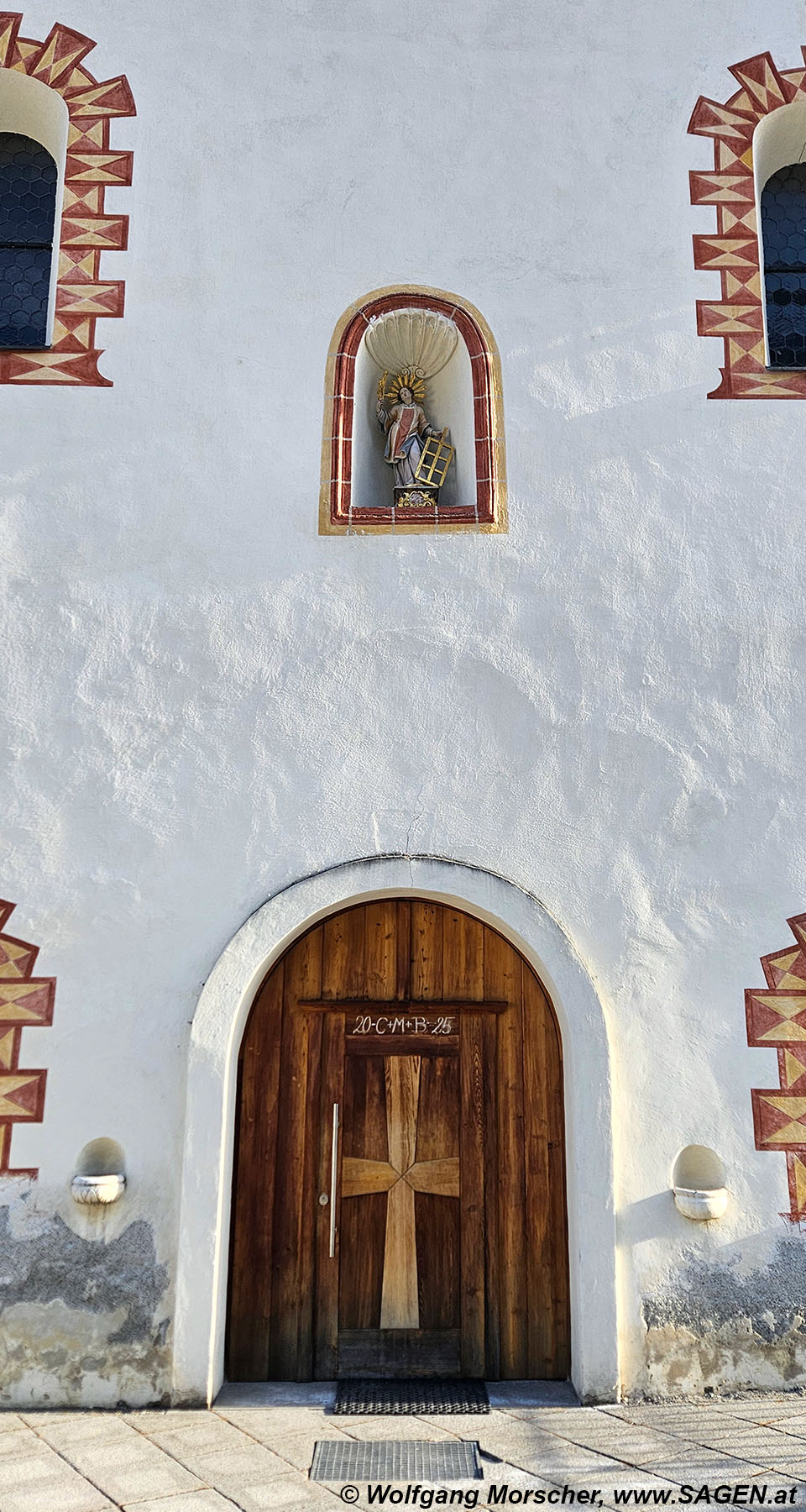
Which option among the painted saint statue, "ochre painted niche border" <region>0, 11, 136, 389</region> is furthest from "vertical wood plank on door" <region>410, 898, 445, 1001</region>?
"ochre painted niche border" <region>0, 11, 136, 389</region>

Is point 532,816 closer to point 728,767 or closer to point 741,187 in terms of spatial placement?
point 728,767

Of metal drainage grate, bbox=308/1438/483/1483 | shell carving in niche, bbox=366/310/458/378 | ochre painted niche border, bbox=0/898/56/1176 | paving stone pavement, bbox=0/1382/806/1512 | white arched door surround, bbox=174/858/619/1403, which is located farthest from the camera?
shell carving in niche, bbox=366/310/458/378

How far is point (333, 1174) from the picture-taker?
206 inches

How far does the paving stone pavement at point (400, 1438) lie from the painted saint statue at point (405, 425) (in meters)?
4.08

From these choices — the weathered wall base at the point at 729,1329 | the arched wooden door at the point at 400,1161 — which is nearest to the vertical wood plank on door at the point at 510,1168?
the arched wooden door at the point at 400,1161

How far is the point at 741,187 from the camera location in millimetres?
6113

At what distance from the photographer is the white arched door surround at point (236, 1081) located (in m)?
4.79

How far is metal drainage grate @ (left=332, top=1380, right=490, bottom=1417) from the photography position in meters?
4.68

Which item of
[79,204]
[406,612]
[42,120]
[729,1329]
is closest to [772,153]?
[406,612]

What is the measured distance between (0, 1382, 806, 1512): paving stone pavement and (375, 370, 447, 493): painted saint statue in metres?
4.08

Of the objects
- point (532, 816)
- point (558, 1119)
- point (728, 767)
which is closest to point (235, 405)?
point (532, 816)

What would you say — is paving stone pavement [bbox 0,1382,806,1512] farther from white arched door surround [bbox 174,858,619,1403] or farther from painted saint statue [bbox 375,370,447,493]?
painted saint statue [bbox 375,370,447,493]

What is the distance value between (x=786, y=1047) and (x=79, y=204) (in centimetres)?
518

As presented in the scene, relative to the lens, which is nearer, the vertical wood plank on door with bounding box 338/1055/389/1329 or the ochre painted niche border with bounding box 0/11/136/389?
the vertical wood plank on door with bounding box 338/1055/389/1329
